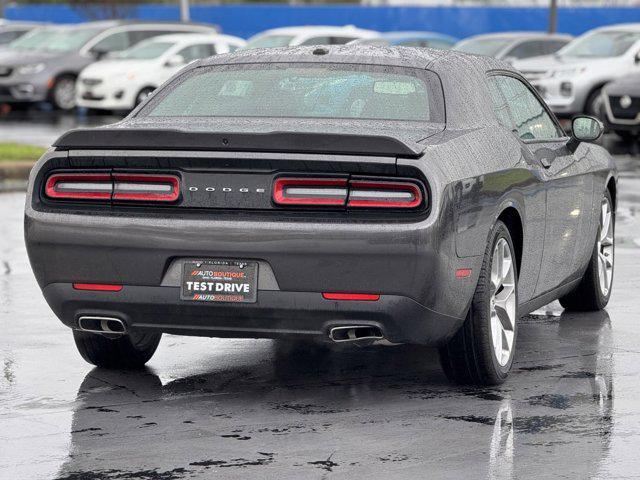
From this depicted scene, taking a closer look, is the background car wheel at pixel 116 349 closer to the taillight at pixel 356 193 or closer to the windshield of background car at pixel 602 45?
the taillight at pixel 356 193

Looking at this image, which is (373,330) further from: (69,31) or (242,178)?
(69,31)

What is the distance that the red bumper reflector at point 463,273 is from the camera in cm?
636

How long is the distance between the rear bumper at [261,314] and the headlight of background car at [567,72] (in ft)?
63.5

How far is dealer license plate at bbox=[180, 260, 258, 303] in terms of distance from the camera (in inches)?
245

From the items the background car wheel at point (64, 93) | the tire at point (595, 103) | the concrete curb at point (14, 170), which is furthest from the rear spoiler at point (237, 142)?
the background car wheel at point (64, 93)

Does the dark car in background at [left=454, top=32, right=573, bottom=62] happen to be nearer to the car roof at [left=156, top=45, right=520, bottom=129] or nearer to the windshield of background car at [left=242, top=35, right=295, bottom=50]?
the windshield of background car at [left=242, top=35, right=295, bottom=50]

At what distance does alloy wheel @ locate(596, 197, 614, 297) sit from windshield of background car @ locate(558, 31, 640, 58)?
17113 millimetres

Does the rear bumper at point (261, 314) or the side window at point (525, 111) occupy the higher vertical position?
the side window at point (525, 111)

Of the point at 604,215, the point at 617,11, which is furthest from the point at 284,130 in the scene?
the point at 617,11

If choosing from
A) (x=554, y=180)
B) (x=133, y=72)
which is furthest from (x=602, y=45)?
(x=554, y=180)

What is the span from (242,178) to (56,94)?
25885 mm

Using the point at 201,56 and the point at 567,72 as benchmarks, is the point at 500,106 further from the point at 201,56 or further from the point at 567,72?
the point at 201,56

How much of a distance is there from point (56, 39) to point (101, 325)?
27.4 meters

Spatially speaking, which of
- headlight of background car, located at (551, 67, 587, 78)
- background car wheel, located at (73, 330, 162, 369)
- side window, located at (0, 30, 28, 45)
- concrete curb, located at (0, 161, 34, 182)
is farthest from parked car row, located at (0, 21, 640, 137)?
background car wheel, located at (73, 330, 162, 369)
